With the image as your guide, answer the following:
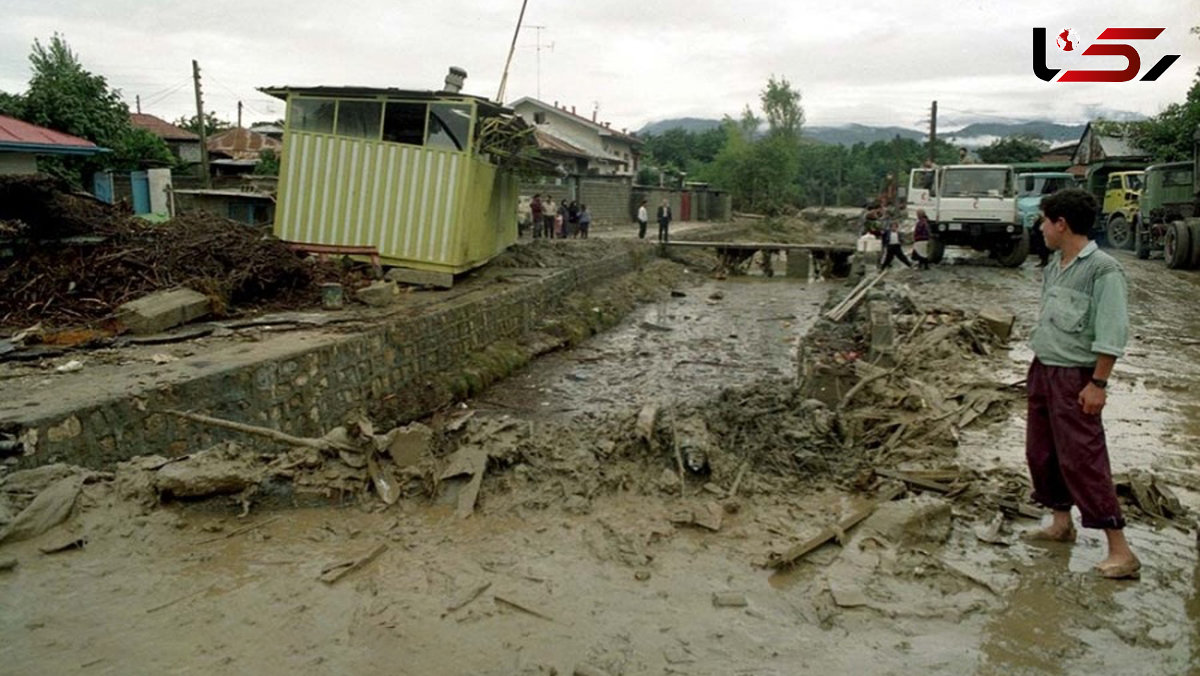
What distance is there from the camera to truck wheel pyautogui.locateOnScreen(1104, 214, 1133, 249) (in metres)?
24.6

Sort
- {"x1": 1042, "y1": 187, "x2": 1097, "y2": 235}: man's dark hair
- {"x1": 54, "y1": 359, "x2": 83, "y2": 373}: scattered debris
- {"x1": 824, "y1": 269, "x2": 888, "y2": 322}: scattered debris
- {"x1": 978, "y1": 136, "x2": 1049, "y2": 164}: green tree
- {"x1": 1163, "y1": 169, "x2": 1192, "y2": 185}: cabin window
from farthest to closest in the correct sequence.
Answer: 1. {"x1": 978, "y1": 136, "x2": 1049, "y2": 164}: green tree
2. {"x1": 1163, "y1": 169, "x2": 1192, "y2": 185}: cabin window
3. {"x1": 824, "y1": 269, "x2": 888, "y2": 322}: scattered debris
4. {"x1": 54, "y1": 359, "x2": 83, "y2": 373}: scattered debris
5. {"x1": 1042, "y1": 187, "x2": 1097, "y2": 235}: man's dark hair

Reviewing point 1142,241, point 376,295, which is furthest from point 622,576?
point 1142,241

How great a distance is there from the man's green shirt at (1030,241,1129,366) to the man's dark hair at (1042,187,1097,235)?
105 millimetres

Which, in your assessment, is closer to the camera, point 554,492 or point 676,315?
point 554,492

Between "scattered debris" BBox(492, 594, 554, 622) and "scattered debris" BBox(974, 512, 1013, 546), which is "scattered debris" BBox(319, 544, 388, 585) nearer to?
"scattered debris" BBox(492, 594, 554, 622)

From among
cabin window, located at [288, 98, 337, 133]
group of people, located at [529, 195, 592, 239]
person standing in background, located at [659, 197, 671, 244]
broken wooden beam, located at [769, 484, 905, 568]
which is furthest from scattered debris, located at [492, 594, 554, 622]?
person standing in background, located at [659, 197, 671, 244]

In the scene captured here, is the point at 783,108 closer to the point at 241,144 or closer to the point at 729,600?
the point at 241,144

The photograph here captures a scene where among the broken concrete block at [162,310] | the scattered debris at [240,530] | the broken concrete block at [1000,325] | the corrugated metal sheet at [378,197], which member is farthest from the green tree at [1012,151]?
the scattered debris at [240,530]

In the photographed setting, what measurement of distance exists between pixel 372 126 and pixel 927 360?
8.48 metres

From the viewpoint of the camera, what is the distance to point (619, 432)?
5.62 metres

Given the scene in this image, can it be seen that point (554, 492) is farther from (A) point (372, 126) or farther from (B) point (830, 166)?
(B) point (830, 166)

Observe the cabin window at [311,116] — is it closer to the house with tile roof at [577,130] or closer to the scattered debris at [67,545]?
the scattered debris at [67,545]

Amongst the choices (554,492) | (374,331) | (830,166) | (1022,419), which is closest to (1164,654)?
(554,492)

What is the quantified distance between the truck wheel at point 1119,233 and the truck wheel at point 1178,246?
5.67 m
